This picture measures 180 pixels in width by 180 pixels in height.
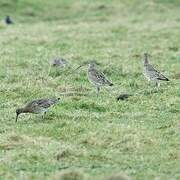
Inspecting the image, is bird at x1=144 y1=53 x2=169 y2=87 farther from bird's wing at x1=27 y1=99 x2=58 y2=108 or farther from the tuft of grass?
the tuft of grass

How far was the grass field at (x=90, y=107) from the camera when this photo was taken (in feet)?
41.4

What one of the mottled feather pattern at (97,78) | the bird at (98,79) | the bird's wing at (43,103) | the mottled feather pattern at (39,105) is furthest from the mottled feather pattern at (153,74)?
the mottled feather pattern at (39,105)

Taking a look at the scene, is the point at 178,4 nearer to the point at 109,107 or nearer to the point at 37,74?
the point at 37,74

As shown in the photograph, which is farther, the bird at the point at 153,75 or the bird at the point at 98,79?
the bird at the point at 153,75

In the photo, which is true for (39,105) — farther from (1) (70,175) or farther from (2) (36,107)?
(1) (70,175)

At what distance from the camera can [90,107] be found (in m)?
17.0

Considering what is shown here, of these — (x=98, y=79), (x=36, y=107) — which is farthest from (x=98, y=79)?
(x=36, y=107)

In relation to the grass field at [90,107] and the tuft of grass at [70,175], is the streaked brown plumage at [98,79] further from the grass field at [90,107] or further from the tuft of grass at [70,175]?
the tuft of grass at [70,175]

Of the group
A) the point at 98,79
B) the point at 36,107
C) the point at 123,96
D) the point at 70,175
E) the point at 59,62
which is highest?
the point at 70,175

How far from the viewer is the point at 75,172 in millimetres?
11078

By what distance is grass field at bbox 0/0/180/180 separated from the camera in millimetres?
12617

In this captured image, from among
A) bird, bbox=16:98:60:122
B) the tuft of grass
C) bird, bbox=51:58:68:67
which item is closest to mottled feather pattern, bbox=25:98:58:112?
bird, bbox=16:98:60:122

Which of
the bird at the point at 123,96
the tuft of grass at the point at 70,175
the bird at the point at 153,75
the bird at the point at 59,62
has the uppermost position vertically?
the tuft of grass at the point at 70,175

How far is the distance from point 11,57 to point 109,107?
9.59 metres
